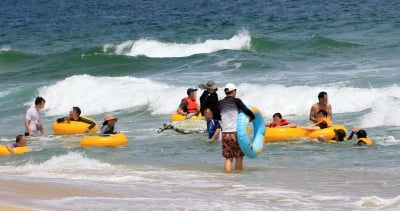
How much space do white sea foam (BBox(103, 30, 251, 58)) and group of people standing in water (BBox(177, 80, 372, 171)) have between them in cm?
1712

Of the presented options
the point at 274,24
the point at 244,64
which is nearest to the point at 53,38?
the point at 274,24

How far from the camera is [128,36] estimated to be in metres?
38.7

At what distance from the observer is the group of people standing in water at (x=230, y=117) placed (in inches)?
408

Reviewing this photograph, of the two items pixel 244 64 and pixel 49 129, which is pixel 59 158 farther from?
pixel 244 64

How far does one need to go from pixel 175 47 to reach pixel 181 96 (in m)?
13.6

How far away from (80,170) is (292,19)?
2791 cm

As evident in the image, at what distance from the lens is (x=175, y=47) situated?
33781 mm

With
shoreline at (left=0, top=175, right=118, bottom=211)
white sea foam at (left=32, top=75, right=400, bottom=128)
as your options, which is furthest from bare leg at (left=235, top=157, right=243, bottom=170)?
white sea foam at (left=32, top=75, right=400, bottom=128)

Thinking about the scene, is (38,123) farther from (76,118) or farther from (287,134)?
(287,134)

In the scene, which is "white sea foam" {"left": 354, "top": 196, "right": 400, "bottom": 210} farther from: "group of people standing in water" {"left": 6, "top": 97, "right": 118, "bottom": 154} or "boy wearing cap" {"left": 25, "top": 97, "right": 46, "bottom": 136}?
"boy wearing cap" {"left": 25, "top": 97, "right": 46, "bottom": 136}

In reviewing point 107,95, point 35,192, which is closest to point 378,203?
point 35,192

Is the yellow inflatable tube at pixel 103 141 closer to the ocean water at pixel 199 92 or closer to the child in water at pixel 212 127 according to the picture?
the ocean water at pixel 199 92

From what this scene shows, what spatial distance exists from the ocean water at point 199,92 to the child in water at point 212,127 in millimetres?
299

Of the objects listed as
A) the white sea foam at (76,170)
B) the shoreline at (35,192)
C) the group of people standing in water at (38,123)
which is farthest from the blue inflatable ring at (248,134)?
the group of people standing in water at (38,123)
